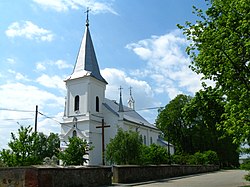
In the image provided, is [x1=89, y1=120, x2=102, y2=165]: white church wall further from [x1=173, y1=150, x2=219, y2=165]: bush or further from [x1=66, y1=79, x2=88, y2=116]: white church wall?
[x1=173, y1=150, x2=219, y2=165]: bush

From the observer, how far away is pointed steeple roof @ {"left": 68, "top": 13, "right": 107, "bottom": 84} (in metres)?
50.4

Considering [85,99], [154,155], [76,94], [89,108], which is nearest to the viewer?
[154,155]

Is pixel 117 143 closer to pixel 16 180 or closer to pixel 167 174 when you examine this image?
pixel 167 174

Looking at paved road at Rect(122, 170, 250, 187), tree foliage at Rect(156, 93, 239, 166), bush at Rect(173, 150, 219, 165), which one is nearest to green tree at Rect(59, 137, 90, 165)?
paved road at Rect(122, 170, 250, 187)

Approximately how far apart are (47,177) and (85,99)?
31477mm

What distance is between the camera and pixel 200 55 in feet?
52.6

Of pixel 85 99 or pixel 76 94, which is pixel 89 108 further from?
pixel 76 94

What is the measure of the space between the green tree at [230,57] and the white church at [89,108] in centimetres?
3319

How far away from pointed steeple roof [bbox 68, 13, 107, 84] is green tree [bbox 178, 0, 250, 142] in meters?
34.7

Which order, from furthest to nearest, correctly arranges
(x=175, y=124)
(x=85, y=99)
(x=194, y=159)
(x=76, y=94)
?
(x=175, y=124) < (x=194, y=159) < (x=76, y=94) < (x=85, y=99)

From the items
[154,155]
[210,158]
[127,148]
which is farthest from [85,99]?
[210,158]

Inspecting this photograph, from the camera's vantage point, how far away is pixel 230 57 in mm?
14727

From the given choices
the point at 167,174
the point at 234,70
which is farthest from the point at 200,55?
the point at 167,174

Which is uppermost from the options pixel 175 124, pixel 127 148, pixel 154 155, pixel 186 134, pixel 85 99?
pixel 85 99
